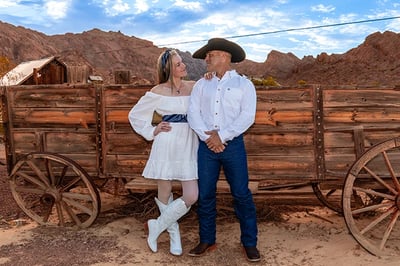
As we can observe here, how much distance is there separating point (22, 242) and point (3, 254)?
30cm

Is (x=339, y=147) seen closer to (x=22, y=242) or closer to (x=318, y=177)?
(x=318, y=177)

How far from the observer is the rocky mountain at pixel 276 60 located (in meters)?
26.3

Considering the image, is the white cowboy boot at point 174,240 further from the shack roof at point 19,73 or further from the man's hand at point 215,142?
the shack roof at point 19,73

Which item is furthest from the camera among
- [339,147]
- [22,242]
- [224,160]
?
[22,242]

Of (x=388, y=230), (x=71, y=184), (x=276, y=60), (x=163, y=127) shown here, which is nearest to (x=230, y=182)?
(x=163, y=127)

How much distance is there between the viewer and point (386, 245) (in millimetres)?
4621

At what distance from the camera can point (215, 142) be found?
4008 millimetres

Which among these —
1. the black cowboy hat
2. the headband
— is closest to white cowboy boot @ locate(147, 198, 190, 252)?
the headband

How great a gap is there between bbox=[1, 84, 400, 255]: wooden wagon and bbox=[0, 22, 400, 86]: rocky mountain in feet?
24.8

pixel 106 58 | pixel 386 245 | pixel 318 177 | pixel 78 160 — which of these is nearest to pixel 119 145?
pixel 78 160

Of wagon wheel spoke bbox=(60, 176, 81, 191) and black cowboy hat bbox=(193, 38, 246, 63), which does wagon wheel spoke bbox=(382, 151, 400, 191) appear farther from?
wagon wheel spoke bbox=(60, 176, 81, 191)

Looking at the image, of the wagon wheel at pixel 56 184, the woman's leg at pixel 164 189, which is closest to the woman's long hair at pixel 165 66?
the woman's leg at pixel 164 189

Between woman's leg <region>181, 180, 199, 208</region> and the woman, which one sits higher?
the woman

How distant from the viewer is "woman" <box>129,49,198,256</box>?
4.30 m
